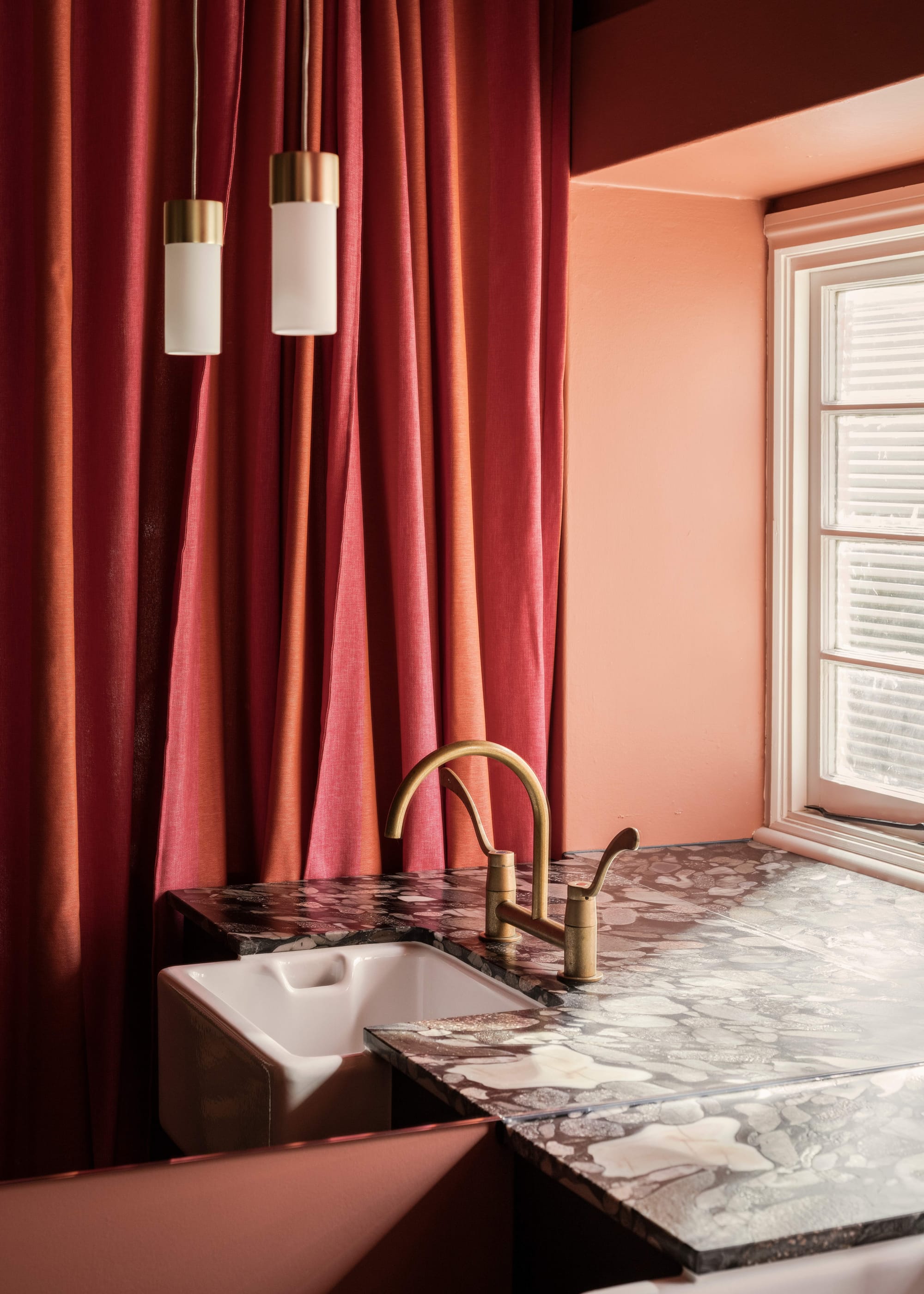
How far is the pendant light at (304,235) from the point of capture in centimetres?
114

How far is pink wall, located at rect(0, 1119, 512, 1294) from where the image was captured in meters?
1.08

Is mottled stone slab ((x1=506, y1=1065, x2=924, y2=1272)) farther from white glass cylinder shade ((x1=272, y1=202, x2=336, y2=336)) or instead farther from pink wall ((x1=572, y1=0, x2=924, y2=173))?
pink wall ((x1=572, y1=0, x2=924, y2=173))

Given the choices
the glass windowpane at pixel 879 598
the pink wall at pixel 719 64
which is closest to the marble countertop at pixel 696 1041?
the glass windowpane at pixel 879 598

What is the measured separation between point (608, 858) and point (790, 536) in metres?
1.03

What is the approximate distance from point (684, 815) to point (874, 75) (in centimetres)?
122

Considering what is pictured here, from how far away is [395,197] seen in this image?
2082mm

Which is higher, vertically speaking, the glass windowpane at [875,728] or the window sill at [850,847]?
the glass windowpane at [875,728]

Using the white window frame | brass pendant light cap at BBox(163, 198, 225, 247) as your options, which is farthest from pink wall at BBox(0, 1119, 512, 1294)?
the white window frame

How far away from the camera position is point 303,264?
114 cm

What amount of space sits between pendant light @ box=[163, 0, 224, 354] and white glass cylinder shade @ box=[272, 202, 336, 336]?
11 cm

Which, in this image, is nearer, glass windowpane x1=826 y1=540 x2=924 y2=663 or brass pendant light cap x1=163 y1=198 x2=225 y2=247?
brass pendant light cap x1=163 y1=198 x2=225 y2=247

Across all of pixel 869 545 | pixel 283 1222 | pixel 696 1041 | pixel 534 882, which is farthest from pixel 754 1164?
pixel 869 545

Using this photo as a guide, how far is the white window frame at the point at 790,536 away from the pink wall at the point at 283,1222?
121 centimetres

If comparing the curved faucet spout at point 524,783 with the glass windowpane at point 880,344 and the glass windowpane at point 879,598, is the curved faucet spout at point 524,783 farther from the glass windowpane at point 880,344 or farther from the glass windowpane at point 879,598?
the glass windowpane at point 880,344
